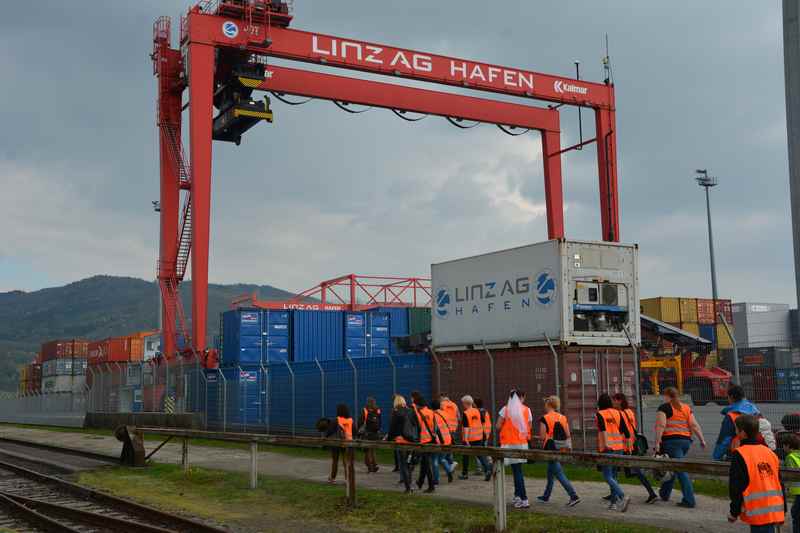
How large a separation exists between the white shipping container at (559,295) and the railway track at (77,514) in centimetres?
907

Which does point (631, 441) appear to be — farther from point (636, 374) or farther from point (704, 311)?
point (704, 311)

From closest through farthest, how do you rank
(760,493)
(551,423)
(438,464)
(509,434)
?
(760,493) → (551,423) → (509,434) → (438,464)

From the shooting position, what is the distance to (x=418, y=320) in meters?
38.3

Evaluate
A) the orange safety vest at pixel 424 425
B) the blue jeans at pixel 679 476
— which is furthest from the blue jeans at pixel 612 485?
the orange safety vest at pixel 424 425

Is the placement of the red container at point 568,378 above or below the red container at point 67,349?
below

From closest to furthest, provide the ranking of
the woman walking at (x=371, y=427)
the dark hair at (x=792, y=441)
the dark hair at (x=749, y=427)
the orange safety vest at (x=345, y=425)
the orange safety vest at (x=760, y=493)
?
the orange safety vest at (x=760, y=493)
the dark hair at (x=749, y=427)
the dark hair at (x=792, y=441)
the orange safety vest at (x=345, y=425)
the woman walking at (x=371, y=427)

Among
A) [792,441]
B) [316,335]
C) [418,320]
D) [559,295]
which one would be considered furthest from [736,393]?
[418,320]

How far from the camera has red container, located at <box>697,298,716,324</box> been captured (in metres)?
53.6

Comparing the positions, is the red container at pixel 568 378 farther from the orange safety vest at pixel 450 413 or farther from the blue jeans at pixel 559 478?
the blue jeans at pixel 559 478

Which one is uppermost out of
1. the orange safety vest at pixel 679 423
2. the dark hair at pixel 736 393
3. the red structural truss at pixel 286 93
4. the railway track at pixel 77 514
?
the red structural truss at pixel 286 93

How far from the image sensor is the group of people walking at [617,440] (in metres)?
6.70

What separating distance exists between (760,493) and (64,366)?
255 ft

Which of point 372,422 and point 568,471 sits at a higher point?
point 372,422

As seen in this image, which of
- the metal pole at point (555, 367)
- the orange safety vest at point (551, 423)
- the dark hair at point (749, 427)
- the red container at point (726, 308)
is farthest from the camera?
the red container at point (726, 308)
